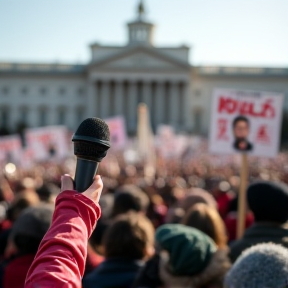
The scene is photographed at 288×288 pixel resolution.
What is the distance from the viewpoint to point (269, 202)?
169 inches

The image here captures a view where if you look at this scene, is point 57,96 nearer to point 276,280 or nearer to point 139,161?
point 139,161

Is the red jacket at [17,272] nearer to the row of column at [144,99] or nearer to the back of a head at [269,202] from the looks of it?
the back of a head at [269,202]

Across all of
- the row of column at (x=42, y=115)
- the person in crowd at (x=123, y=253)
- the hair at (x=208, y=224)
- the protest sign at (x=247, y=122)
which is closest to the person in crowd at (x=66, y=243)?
the person in crowd at (x=123, y=253)

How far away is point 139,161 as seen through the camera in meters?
29.6

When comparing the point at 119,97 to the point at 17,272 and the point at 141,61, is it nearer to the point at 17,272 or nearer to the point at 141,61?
the point at 141,61

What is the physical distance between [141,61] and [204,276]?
6526cm

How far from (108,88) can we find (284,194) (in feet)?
213

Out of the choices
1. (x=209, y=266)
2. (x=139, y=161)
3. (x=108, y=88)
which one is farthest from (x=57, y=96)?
(x=209, y=266)

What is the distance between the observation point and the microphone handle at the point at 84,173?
5.95ft

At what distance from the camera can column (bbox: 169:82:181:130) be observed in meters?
68.5

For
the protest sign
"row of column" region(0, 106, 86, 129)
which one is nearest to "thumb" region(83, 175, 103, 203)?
the protest sign

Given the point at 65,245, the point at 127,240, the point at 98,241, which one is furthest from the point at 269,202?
the point at 65,245

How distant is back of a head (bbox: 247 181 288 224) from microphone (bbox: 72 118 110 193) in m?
2.59

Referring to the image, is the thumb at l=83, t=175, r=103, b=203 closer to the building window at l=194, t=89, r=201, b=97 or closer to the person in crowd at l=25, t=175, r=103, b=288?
the person in crowd at l=25, t=175, r=103, b=288
